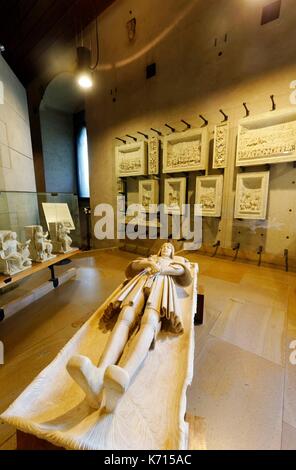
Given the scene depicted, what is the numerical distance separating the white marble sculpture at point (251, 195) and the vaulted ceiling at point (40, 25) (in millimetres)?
4198

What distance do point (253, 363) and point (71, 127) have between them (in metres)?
7.09

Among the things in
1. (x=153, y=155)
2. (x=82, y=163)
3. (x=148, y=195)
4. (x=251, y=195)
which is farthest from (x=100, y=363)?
(x=82, y=163)

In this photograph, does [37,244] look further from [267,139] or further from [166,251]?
[267,139]

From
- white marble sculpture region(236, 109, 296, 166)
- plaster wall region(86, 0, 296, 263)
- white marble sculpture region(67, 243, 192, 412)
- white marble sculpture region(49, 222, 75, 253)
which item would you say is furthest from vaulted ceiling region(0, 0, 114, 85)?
white marble sculpture region(67, 243, 192, 412)

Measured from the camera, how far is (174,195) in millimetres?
3318

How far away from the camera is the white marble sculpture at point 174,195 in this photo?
126 inches

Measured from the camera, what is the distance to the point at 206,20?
2.81m

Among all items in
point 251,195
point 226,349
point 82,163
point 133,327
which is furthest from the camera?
point 82,163

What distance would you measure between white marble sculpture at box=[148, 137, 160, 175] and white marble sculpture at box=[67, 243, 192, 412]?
2.16m

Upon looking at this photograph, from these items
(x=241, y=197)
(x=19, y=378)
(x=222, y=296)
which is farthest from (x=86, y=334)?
(x=241, y=197)

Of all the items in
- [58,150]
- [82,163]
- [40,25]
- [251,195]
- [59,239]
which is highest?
[40,25]

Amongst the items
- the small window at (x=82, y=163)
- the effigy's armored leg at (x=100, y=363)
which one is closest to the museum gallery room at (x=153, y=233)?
the effigy's armored leg at (x=100, y=363)

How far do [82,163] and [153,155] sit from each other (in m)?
3.76

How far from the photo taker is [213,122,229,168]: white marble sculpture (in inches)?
106
